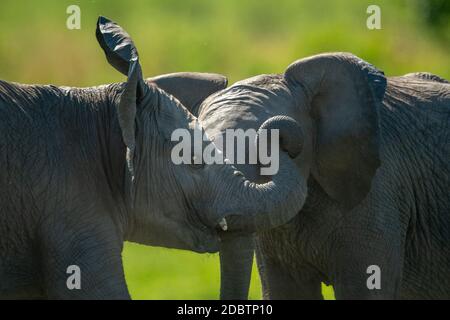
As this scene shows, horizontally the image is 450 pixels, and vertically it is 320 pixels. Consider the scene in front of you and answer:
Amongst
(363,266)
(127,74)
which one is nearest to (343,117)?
(363,266)

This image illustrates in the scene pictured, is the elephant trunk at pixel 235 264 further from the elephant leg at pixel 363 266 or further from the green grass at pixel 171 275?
the green grass at pixel 171 275

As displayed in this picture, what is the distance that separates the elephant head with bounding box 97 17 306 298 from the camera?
8.50 metres

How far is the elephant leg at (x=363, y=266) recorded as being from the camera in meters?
9.68

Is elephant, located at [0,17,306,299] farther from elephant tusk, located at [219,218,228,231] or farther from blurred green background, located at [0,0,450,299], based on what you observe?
blurred green background, located at [0,0,450,299]

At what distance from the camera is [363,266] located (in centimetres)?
970

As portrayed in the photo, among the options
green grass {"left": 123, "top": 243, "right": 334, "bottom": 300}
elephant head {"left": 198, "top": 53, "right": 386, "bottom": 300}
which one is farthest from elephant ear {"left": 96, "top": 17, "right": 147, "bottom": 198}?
green grass {"left": 123, "top": 243, "right": 334, "bottom": 300}

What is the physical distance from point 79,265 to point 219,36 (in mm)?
16634

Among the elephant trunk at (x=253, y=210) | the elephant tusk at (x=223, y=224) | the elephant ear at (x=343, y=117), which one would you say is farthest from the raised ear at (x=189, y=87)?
the elephant tusk at (x=223, y=224)

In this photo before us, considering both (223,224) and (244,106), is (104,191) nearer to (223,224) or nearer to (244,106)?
(223,224)

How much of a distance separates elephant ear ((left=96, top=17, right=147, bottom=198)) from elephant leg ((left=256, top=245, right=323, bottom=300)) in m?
1.84

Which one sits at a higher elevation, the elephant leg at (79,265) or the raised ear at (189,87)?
the raised ear at (189,87)

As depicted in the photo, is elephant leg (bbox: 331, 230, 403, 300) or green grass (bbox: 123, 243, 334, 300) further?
green grass (bbox: 123, 243, 334, 300)

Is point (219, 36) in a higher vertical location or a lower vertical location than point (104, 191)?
lower
